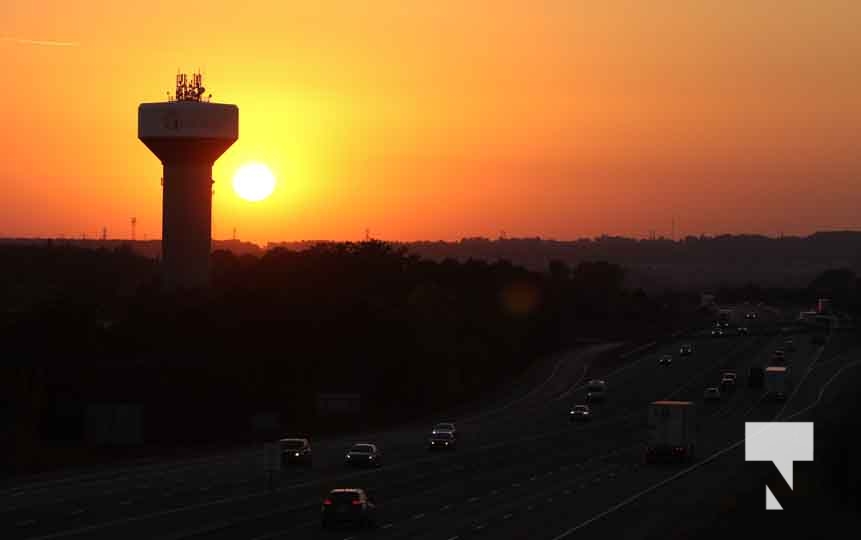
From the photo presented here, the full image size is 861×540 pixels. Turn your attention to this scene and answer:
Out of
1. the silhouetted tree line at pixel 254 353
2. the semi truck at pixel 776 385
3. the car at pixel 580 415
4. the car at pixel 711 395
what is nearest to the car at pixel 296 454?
the silhouetted tree line at pixel 254 353

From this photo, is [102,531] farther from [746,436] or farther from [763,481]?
[746,436]

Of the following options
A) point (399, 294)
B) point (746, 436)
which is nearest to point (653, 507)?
point (746, 436)

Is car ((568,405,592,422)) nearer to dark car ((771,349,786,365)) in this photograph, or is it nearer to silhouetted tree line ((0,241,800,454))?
silhouetted tree line ((0,241,800,454))

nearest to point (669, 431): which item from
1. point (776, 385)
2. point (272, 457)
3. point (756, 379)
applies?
point (272, 457)

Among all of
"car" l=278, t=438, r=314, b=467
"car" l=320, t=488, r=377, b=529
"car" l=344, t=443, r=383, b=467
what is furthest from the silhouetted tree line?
"car" l=320, t=488, r=377, b=529

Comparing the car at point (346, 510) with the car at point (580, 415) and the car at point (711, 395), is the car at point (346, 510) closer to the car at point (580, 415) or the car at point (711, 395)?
the car at point (580, 415)

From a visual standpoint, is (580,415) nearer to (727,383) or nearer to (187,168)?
(727,383)
